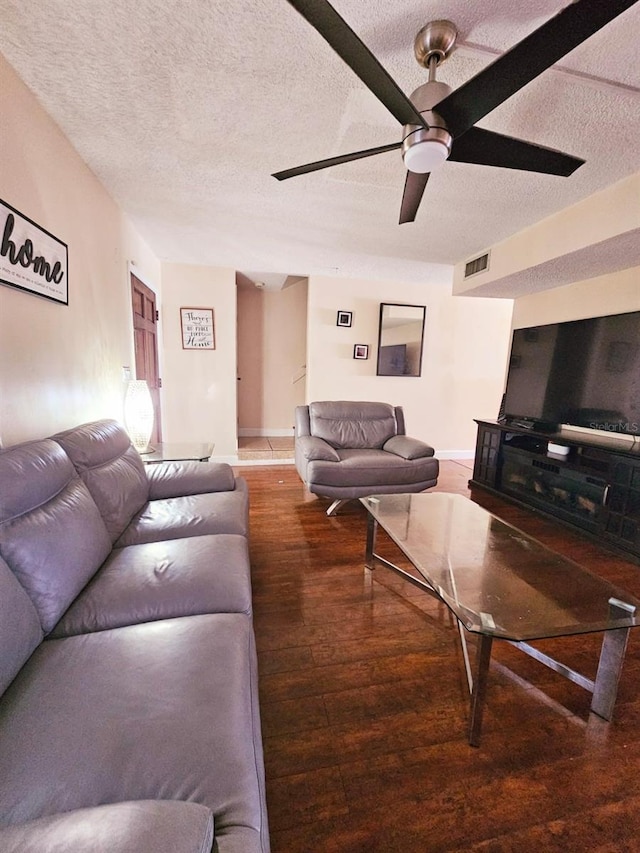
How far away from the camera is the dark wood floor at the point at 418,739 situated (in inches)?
36.7

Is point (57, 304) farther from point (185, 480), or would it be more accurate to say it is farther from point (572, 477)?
point (572, 477)

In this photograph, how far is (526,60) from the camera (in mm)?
1006

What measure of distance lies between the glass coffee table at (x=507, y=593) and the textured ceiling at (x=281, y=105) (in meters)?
1.94

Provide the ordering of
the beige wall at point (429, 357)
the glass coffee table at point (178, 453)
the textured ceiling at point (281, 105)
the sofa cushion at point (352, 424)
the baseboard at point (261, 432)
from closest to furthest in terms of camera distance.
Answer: the textured ceiling at point (281, 105)
the glass coffee table at point (178, 453)
the sofa cushion at point (352, 424)
the beige wall at point (429, 357)
the baseboard at point (261, 432)

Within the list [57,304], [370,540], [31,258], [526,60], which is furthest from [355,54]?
[370,540]

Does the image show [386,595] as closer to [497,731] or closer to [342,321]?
[497,731]

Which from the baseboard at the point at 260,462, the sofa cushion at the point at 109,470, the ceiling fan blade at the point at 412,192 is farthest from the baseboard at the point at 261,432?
the ceiling fan blade at the point at 412,192

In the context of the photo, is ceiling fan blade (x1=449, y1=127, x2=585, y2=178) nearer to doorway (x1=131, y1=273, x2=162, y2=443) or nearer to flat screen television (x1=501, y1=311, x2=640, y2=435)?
flat screen television (x1=501, y1=311, x2=640, y2=435)

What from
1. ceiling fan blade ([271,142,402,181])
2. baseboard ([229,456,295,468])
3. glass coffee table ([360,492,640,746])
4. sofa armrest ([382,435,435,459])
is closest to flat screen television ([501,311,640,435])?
sofa armrest ([382,435,435,459])

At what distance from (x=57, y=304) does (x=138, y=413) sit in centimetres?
98

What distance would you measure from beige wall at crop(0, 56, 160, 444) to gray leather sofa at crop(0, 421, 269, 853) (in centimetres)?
27

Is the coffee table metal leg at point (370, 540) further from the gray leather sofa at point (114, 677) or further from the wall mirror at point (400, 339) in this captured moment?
the wall mirror at point (400, 339)

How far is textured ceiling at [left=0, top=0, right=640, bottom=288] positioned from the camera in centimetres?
118

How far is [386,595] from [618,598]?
0.99 meters
